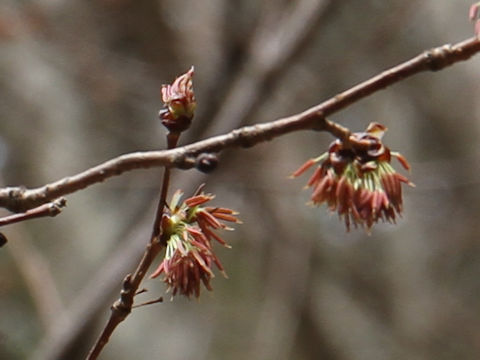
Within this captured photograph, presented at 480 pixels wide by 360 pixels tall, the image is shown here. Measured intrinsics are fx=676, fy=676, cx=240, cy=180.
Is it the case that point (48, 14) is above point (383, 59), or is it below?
above

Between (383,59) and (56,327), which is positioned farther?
(383,59)

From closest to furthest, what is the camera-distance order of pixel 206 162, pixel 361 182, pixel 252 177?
pixel 206 162, pixel 361 182, pixel 252 177

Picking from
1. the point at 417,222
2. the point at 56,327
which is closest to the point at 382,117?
the point at 417,222

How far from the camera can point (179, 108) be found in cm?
52

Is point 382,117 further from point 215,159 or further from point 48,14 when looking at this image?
point 215,159

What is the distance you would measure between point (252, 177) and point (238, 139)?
2.02 m

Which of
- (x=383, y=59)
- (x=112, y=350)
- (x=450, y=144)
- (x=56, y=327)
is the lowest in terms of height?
(x=112, y=350)

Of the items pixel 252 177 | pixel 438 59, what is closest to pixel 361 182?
pixel 438 59

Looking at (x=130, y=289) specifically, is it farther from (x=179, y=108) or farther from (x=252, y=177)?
(x=252, y=177)

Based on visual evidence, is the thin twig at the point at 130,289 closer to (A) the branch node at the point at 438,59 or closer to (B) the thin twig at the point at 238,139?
(B) the thin twig at the point at 238,139

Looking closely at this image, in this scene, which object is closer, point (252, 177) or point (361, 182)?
point (361, 182)

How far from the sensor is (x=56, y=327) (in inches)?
64.6

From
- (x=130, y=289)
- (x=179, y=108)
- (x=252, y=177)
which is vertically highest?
(x=252, y=177)

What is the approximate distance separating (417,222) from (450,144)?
354mm
